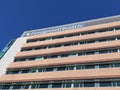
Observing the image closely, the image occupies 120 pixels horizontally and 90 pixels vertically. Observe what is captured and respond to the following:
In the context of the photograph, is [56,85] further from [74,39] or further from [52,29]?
[52,29]

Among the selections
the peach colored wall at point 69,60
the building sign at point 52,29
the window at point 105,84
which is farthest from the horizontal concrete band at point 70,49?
the building sign at point 52,29

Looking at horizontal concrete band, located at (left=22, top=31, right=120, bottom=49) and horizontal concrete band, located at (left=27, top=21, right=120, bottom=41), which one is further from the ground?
horizontal concrete band, located at (left=27, top=21, right=120, bottom=41)

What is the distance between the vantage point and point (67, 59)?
1204 inches

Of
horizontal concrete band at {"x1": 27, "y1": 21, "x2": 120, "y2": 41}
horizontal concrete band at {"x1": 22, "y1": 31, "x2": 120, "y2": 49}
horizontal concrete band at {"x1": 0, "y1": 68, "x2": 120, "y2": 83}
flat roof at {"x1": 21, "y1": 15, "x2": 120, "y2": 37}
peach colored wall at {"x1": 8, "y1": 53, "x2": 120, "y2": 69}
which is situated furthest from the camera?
flat roof at {"x1": 21, "y1": 15, "x2": 120, "y2": 37}

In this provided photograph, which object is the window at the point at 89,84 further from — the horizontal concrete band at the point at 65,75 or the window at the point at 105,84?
the window at the point at 105,84

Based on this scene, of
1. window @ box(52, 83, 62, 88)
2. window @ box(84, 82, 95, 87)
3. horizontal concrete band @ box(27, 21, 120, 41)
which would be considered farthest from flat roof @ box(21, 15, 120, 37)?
window @ box(84, 82, 95, 87)

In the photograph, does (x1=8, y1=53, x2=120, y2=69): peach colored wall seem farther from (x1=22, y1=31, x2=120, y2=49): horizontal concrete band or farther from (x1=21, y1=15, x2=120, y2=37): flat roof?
(x1=21, y1=15, x2=120, y2=37): flat roof

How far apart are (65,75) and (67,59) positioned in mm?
3427

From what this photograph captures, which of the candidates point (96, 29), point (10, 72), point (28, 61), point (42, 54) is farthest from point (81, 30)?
point (10, 72)

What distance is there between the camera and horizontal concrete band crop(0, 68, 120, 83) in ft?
83.3

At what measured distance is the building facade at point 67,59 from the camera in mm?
26188

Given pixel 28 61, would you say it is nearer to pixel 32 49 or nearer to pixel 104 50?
pixel 32 49

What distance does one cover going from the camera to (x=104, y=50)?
29.8m

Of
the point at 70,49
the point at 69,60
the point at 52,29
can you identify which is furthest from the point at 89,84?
the point at 52,29
